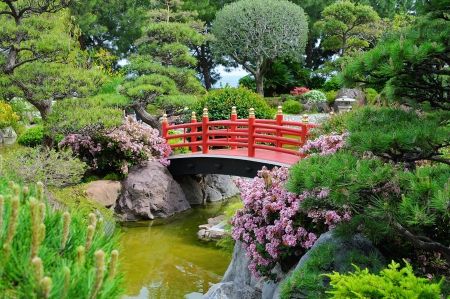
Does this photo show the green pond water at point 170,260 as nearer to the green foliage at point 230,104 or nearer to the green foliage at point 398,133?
the green foliage at point 230,104

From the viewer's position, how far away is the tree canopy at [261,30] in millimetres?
22531

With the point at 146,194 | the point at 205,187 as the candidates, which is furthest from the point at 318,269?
the point at 205,187

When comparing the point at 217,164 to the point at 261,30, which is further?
the point at 261,30

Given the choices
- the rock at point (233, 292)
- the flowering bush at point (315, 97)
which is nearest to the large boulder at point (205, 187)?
the rock at point (233, 292)

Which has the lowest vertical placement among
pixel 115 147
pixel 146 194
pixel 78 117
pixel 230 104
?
pixel 146 194

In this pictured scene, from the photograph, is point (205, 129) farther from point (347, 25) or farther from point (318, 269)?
point (347, 25)

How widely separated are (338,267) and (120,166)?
291 inches

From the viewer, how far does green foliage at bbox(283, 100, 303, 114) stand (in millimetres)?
21125

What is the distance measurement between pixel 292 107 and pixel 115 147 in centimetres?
1129

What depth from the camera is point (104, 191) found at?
1066 cm

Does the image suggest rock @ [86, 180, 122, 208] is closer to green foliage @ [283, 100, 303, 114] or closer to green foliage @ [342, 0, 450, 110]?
green foliage @ [342, 0, 450, 110]

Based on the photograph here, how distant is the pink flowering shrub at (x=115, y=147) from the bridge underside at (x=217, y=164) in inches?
29.4

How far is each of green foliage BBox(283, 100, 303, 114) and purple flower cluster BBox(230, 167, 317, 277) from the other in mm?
14968

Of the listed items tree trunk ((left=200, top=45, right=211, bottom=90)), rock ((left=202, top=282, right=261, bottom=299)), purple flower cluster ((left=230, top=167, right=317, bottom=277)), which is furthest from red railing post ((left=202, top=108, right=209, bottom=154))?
tree trunk ((left=200, top=45, right=211, bottom=90))
